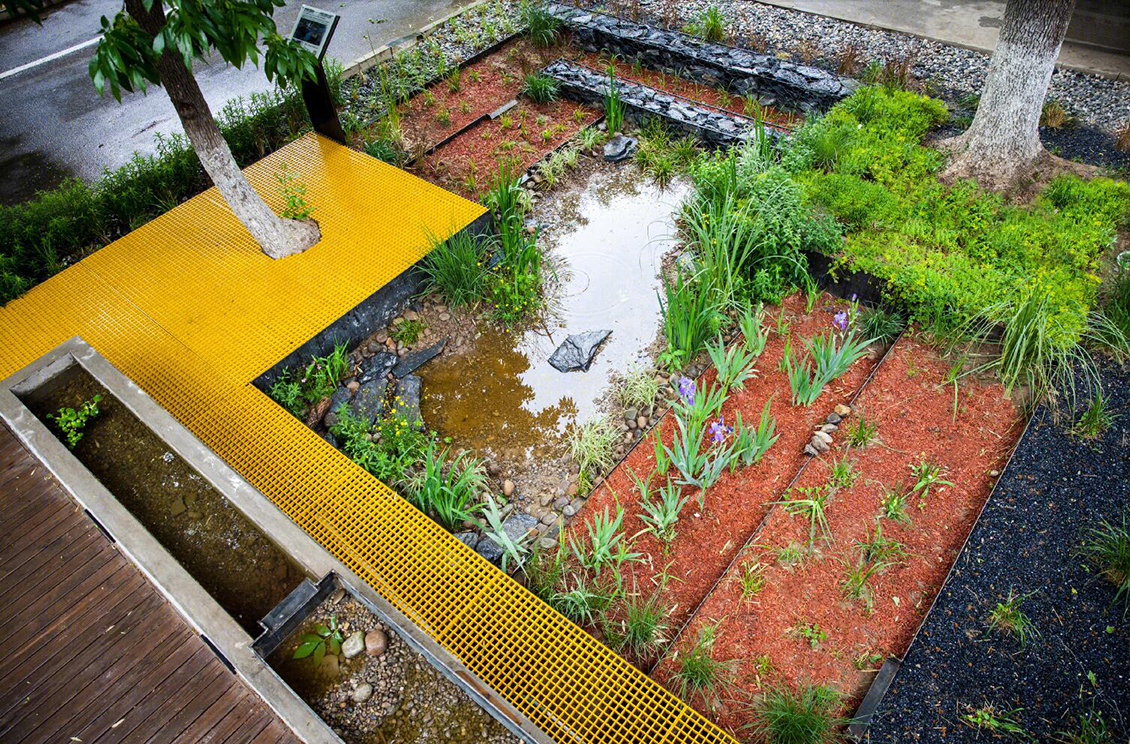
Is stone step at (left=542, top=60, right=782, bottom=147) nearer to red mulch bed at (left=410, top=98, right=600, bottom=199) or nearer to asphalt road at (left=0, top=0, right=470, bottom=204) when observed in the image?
red mulch bed at (left=410, top=98, right=600, bottom=199)

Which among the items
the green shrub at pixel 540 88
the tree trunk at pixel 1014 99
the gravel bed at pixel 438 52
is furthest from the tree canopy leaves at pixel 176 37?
the tree trunk at pixel 1014 99

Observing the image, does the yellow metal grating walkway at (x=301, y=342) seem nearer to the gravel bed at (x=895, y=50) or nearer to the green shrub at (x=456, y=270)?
the green shrub at (x=456, y=270)

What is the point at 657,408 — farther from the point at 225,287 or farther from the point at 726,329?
the point at 225,287

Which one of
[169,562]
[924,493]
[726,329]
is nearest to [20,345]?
[169,562]

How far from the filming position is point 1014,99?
16.3ft

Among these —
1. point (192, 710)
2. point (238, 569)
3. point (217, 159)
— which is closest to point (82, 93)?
point (217, 159)

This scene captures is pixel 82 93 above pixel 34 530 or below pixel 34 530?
above

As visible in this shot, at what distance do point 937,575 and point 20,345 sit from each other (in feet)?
18.3

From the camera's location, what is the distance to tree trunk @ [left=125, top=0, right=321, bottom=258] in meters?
4.02

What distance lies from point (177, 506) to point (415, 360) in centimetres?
169

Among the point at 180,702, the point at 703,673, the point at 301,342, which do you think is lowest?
the point at 703,673

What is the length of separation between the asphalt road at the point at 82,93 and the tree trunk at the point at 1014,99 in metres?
6.18

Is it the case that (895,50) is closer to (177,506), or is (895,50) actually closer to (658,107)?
(658,107)

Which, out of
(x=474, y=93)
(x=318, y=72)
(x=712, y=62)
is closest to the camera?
(x=318, y=72)
